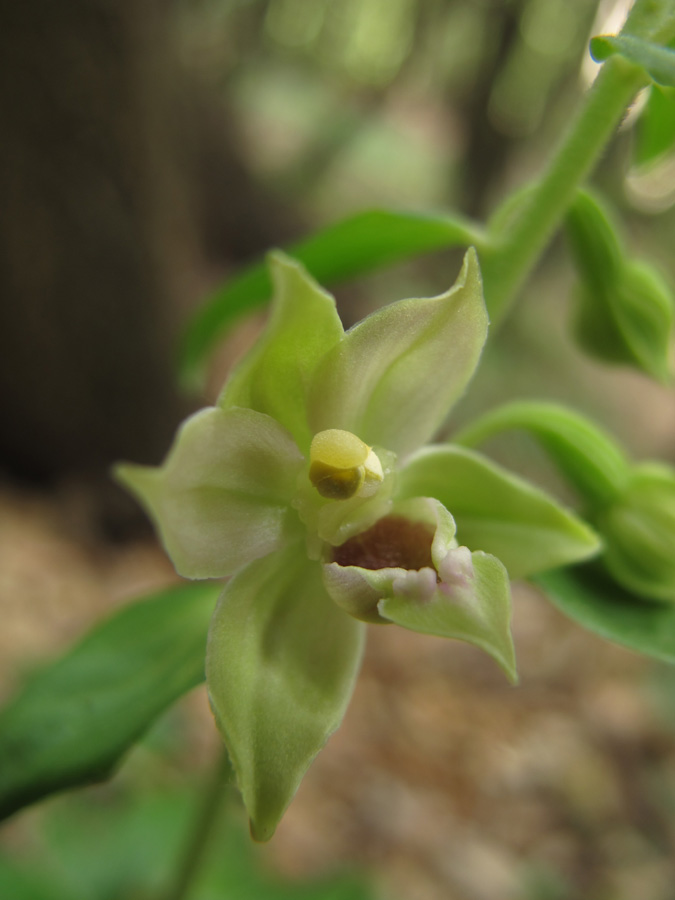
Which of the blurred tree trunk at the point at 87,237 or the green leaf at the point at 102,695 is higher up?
the green leaf at the point at 102,695

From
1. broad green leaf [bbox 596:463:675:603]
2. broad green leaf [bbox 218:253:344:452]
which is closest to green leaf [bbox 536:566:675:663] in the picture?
broad green leaf [bbox 596:463:675:603]

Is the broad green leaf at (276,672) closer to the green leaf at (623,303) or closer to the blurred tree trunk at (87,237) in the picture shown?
the green leaf at (623,303)

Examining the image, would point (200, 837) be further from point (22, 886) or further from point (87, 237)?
point (87, 237)

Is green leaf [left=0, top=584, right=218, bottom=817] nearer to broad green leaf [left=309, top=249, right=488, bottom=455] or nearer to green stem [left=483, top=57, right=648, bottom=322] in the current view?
broad green leaf [left=309, top=249, right=488, bottom=455]

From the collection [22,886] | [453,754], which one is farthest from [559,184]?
[453,754]

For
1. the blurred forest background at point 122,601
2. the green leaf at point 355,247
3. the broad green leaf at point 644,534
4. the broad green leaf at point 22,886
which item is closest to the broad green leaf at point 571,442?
the broad green leaf at point 644,534
